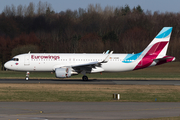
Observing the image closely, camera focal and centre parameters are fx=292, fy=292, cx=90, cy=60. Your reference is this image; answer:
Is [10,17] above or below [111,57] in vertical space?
above

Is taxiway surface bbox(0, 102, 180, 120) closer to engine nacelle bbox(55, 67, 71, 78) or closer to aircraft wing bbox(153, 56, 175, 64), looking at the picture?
engine nacelle bbox(55, 67, 71, 78)

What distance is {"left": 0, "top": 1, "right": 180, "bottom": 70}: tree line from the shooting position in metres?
89.9

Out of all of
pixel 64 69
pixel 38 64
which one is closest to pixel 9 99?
pixel 64 69

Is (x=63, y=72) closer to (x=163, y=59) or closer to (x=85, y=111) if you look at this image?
(x=163, y=59)

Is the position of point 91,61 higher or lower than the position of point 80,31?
lower

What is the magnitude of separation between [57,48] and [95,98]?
74.9 metres

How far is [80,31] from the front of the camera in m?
120

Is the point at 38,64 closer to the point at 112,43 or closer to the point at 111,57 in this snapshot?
the point at 111,57

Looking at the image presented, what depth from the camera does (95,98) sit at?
22.7m

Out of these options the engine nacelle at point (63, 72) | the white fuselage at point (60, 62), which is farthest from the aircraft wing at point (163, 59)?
the engine nacelle at point (63, 72)

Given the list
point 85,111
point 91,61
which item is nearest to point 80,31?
point 91,61

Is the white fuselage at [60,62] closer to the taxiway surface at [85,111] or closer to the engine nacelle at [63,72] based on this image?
the engine nacelle at [63,72]

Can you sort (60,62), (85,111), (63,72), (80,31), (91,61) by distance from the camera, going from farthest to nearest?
(80,31) < (91,61) < (60,62) < (63,72) < (85,111)

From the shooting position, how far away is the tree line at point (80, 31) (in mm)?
89875
